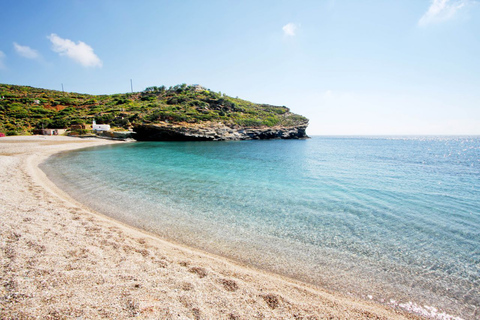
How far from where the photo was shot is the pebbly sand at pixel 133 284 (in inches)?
102

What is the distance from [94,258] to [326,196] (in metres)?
9.12

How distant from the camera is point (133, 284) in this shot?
3178mm

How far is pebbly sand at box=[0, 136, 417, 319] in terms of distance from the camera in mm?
2586

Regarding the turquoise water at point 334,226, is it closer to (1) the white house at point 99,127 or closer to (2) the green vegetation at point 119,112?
(1) the white house at point 99,127

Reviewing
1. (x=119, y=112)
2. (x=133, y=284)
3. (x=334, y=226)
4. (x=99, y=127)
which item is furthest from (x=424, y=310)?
(x=119, y=112)

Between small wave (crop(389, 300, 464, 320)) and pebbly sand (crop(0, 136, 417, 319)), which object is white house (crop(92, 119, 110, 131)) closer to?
pebbly sand (crop(0, 136, 417, 319))

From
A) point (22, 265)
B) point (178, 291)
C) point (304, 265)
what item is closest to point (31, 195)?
point (22, 265)

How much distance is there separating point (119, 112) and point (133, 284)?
67740 millimetres

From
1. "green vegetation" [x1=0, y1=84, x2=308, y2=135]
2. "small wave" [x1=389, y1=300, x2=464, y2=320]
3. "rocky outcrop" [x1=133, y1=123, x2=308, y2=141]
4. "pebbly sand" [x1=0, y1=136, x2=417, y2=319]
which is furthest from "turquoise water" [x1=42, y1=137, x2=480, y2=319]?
"green vegetation" [x1=0, y1=84, x2=308, y2=135]

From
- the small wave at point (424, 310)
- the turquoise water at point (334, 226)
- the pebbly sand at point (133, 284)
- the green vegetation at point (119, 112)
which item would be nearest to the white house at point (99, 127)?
the green vegetation at point (119, 112)

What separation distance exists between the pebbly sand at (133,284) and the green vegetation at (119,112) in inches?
2017

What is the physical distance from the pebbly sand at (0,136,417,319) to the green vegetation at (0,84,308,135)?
5123cm

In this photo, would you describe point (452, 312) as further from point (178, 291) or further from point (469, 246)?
point (178, 291)

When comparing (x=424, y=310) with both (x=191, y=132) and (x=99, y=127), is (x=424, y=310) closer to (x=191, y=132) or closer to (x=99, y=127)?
(x=191, y=132)
